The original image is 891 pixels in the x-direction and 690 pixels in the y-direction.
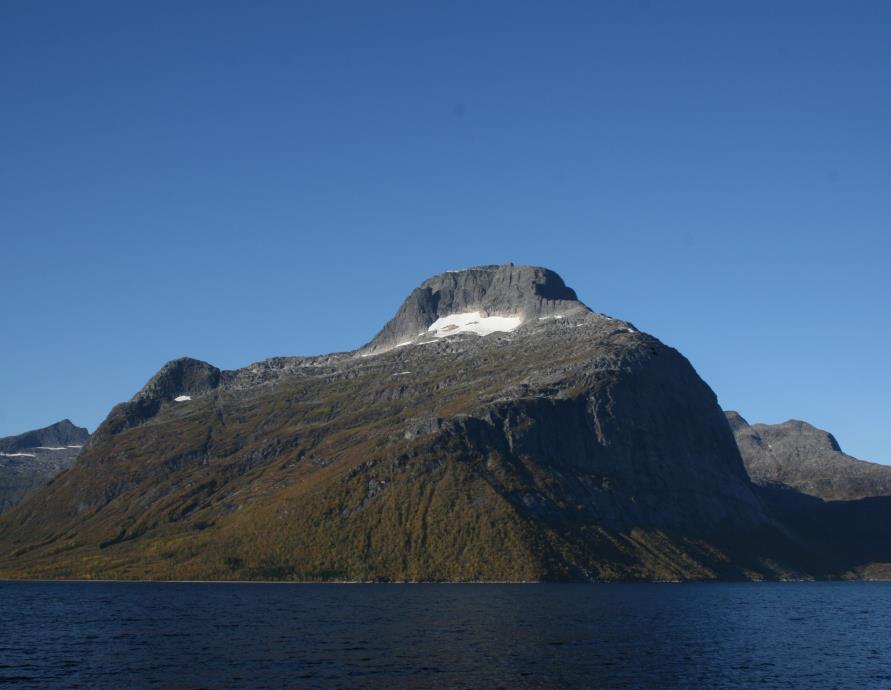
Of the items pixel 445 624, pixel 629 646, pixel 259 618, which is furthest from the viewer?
pixel 259 618

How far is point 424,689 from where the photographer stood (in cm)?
8581

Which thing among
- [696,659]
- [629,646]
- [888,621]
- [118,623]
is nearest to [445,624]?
[629,646]

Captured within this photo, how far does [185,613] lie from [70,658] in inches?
2320

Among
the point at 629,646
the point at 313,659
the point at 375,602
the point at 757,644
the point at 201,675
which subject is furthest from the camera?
the point at 375,602

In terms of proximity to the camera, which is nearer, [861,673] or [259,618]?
[861,673]

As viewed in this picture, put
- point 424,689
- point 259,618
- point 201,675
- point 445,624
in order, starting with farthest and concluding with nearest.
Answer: point 259,618 → point 445,624 → point 201,675 → point 424,689

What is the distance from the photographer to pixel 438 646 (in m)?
114

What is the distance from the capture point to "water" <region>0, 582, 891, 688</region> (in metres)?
93.3

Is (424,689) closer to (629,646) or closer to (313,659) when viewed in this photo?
(313,659)

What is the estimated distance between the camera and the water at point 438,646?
93312 mm

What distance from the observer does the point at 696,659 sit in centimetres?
10956

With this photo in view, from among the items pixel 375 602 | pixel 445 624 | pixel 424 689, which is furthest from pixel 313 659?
pixel 375 602

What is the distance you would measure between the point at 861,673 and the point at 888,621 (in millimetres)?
78220

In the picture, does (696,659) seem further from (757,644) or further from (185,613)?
(185,613)
